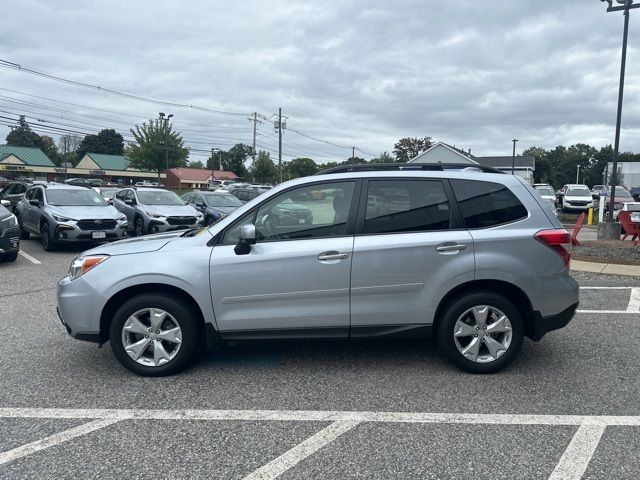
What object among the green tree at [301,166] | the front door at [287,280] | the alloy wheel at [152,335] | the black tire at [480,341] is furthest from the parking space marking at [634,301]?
the green tree at [301,166]

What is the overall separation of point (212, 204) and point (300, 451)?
46.5 ft

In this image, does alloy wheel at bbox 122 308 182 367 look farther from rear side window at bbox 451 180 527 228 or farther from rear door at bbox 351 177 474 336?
rear side window at bbox 451 180 527 228

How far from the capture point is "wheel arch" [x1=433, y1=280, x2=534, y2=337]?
428 cm

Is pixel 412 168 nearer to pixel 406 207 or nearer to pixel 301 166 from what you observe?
pixel 406 207

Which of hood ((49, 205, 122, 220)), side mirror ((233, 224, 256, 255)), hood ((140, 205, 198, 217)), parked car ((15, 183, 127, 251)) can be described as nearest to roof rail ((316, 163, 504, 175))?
side mirror ((233, 224, 256, 255))

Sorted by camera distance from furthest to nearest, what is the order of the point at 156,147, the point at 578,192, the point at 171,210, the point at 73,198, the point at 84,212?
the point at 156,147 → the point at 578,192 → the point at 171,210 → the point at 73,198 → the point at 84,212

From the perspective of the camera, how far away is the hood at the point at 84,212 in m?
11.6

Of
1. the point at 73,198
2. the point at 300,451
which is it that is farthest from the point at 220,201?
the point at 300,451

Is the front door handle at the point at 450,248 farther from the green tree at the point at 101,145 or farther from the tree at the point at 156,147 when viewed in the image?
the green tree at the point at 101,145

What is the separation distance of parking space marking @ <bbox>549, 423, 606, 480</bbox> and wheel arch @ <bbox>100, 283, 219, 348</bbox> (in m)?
2.70

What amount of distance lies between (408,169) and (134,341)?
2.85 m

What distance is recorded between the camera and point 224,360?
4.73m

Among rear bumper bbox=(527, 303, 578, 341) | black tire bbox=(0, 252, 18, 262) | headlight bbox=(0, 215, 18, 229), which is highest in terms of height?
headlight bbox=(0, 215, 18, 229)

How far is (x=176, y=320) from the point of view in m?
4.21
